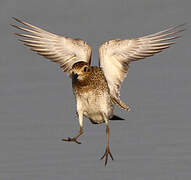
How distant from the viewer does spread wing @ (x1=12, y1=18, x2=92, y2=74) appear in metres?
15.3

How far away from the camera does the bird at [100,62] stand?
47.2ft

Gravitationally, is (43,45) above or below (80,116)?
above

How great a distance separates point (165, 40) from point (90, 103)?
6.92 feet

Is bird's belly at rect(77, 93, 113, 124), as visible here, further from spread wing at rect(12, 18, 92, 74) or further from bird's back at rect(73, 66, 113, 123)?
spread wing at rect(12, 18, 92, 74)

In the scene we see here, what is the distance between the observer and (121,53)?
1511 cm

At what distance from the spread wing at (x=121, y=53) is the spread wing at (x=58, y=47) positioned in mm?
483

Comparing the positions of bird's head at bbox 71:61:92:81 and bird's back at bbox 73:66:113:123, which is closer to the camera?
bird's head at bbox 71:61:92:81

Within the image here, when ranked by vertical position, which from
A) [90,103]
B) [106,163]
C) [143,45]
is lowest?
[106,163]

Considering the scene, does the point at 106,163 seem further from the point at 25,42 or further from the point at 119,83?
the point at 25,42

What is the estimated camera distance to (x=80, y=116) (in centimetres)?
1455

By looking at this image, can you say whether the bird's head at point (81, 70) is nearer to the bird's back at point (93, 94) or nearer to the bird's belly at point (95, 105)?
the bird's back at point (93, 94)

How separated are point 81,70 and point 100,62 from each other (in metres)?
1.04

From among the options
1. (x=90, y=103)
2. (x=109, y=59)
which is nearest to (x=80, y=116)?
(x=90, y=103)

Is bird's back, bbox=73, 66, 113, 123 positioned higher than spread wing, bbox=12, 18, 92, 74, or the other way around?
spread wing, bbox=12, 18, 92, 74
